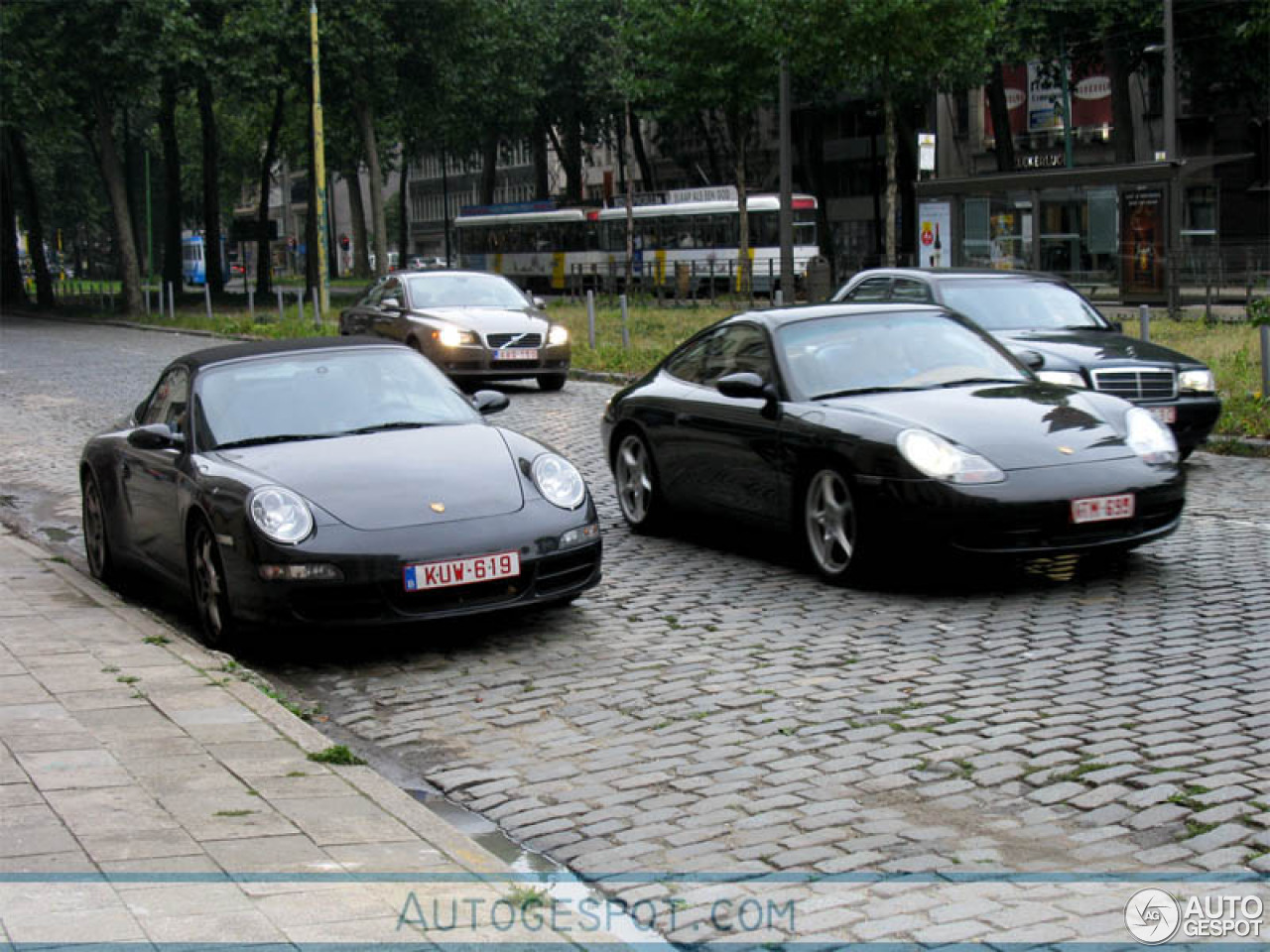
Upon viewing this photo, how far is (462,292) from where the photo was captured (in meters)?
22.6

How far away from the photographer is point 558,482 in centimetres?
800

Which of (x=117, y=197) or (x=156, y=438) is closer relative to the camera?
(x=156, y=438)

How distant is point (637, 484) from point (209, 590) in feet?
11.4

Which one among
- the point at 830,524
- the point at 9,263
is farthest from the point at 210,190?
the point at 830,524

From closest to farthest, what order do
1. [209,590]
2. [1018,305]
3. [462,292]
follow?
[209,590] < [1018,305] < [462,292]

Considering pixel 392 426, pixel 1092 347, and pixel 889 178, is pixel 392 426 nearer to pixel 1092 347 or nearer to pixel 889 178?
pixel 1092 347

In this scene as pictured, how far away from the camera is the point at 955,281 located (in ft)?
46.4

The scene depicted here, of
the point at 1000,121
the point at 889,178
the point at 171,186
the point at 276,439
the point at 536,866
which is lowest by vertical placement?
the point at 536,866

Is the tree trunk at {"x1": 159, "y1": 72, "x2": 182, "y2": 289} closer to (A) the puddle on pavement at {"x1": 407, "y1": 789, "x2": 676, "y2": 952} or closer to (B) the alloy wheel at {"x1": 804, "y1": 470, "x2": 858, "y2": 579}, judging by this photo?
(B) the alloy wheel at {"x1": 804, "y1": 470, "x2": 858, "y2": 579}

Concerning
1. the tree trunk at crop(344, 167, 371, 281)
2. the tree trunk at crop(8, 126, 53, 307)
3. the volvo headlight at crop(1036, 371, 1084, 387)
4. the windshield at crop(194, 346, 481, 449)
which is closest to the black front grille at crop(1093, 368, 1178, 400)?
the volvo headlight at crop(1036, 371, 1084, 387)

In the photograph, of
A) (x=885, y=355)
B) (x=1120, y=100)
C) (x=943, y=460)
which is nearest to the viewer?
(x=943, y=460)

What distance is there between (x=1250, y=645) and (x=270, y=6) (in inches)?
1691

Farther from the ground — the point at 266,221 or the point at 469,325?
the point at 266,221

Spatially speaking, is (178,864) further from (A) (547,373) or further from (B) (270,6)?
(B) (270,6)
